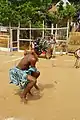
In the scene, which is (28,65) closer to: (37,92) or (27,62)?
(27,62)

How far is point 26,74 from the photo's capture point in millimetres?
7410

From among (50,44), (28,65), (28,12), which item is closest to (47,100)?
(28,65)

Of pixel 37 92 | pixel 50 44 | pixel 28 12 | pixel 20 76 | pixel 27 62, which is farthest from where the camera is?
pixel 28 12

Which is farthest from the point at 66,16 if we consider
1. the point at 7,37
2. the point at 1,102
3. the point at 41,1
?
the point at 1,102

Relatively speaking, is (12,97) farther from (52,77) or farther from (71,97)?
(52,77)

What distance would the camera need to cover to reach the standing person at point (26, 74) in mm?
7355

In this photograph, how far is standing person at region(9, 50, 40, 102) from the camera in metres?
7.36

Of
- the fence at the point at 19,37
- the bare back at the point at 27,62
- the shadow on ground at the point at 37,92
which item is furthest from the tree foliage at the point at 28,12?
the bare back at the point at 27,62

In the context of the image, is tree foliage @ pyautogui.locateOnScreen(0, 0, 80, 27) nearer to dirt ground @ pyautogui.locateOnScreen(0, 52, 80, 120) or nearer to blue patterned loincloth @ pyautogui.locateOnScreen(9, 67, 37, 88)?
dirt ground @ pyautogui.locateOnScreen(0, 52, 80, 120)

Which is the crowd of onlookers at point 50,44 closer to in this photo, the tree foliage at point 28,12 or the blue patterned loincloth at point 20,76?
the tree foliage at point 28,12

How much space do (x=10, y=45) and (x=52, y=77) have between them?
30.2 ft

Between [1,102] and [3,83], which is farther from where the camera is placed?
[3,83]

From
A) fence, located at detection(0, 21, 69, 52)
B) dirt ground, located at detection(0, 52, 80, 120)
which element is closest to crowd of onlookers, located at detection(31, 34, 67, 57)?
fence, located at detection(0, 21, 69, 52)

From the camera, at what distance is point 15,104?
287 inches
